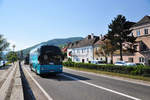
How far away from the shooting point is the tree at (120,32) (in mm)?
38656

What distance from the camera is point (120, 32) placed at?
1534 inches

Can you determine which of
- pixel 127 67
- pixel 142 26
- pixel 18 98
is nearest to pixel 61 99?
pixel 18 98

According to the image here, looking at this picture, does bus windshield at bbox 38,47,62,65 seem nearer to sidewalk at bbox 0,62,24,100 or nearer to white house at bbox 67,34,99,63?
sidewalk at bbox 0,62,24,100

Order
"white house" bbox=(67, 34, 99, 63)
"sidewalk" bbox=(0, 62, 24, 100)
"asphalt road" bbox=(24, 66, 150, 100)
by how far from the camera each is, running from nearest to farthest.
→ 1. "sidewalk" bbox=(0, 62, 24, 100)
2. "asphalt road" bbox=(24, 66, 150, 100)
3. "white house" bbox=(67, 34, 99, 63)

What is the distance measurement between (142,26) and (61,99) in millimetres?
39439

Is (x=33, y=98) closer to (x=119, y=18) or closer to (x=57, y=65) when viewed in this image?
(x=57, y=65)

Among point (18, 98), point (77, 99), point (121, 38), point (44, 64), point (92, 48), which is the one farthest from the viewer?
point (92, 48)

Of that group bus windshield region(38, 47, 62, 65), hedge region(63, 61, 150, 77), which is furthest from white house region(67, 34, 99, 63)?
bus windshield region(38, 47, 62, 65)

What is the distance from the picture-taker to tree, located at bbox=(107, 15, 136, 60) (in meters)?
38.7

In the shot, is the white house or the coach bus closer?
the coach bus

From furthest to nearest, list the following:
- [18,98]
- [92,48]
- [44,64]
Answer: [92,48]
[44,64]
[18,98]

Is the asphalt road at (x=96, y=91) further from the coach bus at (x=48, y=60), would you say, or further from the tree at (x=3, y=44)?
the tree at (x=3, y=44)

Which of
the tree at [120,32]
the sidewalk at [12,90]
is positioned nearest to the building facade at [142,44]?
the tree at [120,32]

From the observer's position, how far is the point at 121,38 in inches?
1547
